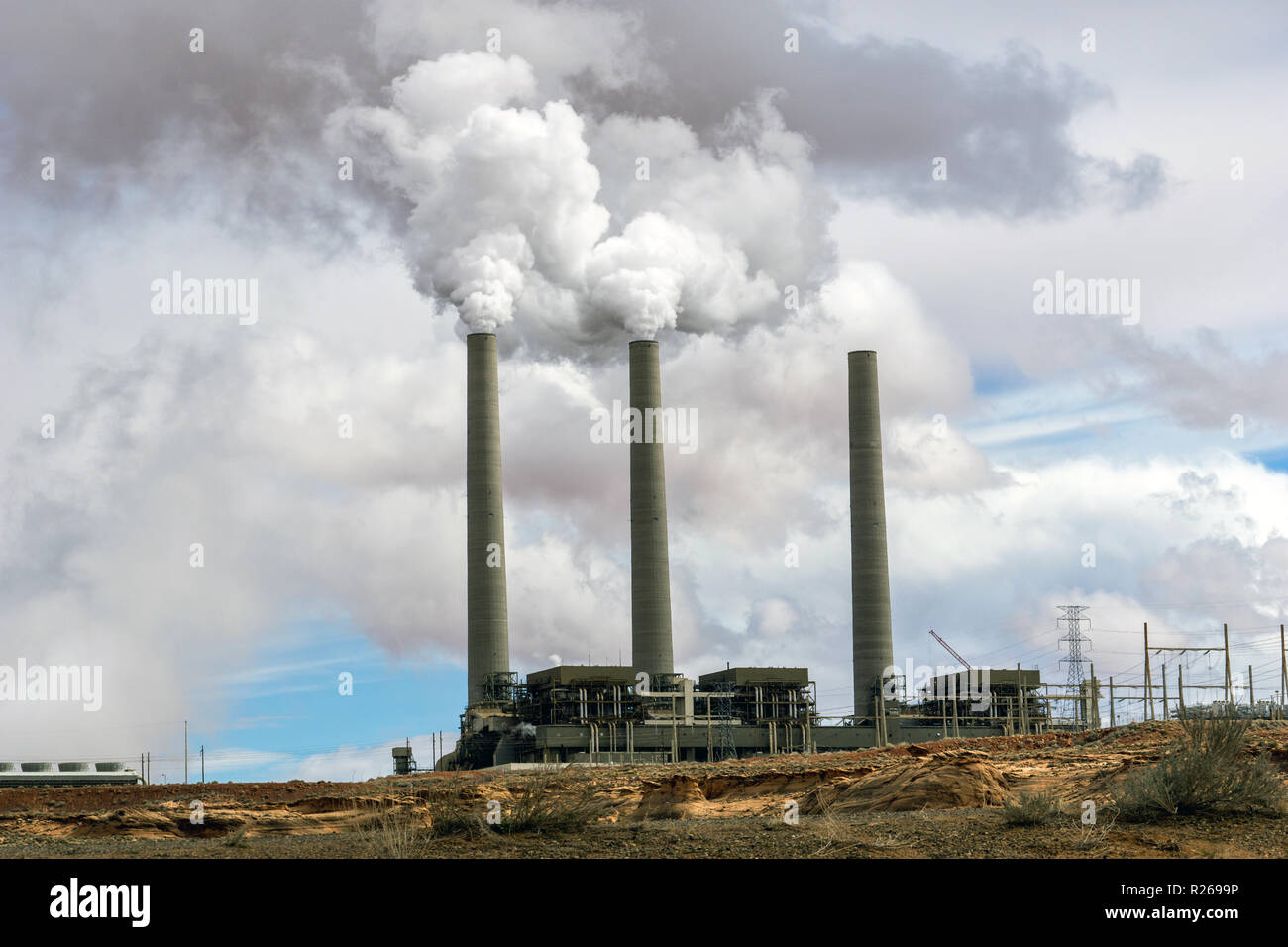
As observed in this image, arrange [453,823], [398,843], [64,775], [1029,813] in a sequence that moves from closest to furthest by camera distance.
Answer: [398,843]
[453,823]
[1029,813]
[64,775]

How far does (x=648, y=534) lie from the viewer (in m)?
66.6

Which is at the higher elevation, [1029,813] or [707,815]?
[1029,813]

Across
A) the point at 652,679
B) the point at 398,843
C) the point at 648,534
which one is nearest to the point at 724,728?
the point at 652,679

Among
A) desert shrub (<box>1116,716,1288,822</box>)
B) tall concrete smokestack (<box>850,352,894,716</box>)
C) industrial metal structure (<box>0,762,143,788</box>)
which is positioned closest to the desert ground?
desert shrub (<box>1116,716,1288,822</box>)

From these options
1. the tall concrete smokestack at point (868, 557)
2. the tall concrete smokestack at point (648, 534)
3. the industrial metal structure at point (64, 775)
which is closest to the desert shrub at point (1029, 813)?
the industrial metal structure at point (64, 775)

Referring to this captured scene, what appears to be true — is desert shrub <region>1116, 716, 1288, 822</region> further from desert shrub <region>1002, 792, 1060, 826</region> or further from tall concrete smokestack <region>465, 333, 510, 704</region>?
tall concrete smokestack <region>465, 333, 510, 704</region>

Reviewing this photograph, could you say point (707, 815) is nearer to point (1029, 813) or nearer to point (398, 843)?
point (1029, 813)

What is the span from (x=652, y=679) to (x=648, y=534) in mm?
6726

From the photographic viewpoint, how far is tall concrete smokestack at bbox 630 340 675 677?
66.6 m

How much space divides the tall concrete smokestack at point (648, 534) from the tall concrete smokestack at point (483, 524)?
20.5ft

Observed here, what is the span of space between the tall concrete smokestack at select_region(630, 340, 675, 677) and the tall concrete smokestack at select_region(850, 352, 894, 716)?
9.64 metres
